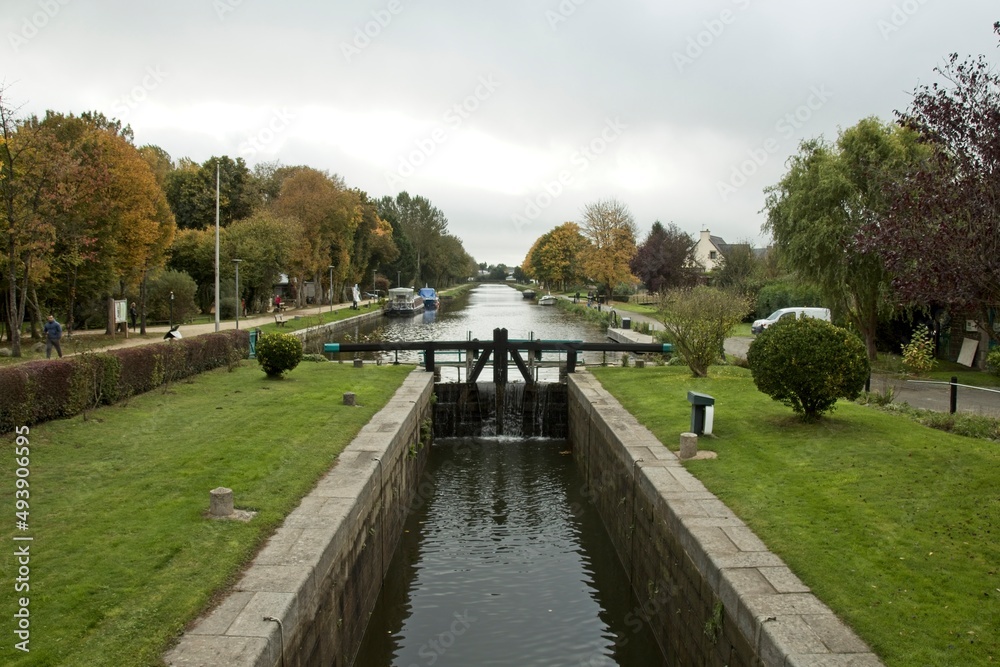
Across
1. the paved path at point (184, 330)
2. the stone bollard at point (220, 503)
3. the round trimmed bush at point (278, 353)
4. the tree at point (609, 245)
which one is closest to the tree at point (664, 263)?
the tree at point (609, 245)

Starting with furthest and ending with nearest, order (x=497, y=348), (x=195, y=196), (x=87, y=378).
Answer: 1. (x=195, y=196)
2. (x=497, y=348)
3. (x=87, y=378)

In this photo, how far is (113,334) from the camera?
30.4 meters

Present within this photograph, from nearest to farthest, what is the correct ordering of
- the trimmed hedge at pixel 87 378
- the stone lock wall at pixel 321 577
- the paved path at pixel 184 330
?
the stone lock wall at pixel 321 577, the trimmed hedge at pixel 87 378, the paved path at pixel 184 330

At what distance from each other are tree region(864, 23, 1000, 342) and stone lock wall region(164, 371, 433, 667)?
268 inches

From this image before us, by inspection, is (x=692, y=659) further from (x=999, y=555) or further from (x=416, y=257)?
(x=416, y=257)

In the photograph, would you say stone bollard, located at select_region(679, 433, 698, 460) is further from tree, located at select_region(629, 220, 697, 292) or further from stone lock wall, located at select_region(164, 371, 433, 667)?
tree, located at select_region(629, 220, 697, 292)

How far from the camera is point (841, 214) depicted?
23547mm

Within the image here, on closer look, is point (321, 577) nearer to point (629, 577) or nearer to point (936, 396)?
point (629, 577)

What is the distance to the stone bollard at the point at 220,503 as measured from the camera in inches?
311

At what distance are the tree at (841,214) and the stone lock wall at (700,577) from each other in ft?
44.0

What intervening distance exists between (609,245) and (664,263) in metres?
5.47

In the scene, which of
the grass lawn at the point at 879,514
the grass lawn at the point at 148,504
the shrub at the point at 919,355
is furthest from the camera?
the shrub at the point at 919,355

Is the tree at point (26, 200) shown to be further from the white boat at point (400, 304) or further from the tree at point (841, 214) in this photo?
the white boat at point (400, 304)

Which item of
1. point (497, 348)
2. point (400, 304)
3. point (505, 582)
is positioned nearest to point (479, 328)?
point (400, 304)
